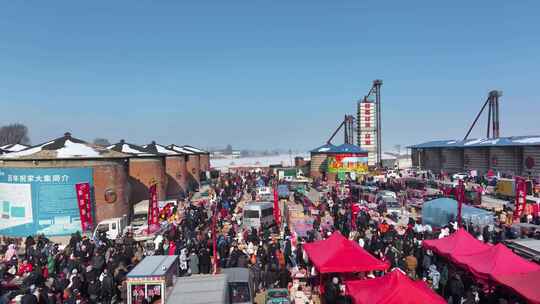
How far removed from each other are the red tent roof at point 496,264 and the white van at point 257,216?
11.5 meters

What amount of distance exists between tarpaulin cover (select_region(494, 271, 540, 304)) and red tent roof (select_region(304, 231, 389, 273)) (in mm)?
3226

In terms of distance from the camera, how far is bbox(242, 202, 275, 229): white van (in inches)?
834

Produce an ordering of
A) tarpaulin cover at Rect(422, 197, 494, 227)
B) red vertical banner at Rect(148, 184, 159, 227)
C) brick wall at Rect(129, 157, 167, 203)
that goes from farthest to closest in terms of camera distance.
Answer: brick wall at Rect(129, 157, 167, 203)
red vertical banner at Rect(148, 184, 159, 227)
tarpaulin cover at Rect(422, 197, 494, 227)

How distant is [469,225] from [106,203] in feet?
69.2

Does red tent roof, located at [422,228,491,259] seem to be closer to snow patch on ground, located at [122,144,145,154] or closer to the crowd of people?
the crowd of people

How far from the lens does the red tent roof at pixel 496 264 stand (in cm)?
1052

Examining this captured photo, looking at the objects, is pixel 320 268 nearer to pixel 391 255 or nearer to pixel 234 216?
pixel 391 255

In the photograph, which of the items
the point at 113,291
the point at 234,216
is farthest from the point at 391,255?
the point at 234,216

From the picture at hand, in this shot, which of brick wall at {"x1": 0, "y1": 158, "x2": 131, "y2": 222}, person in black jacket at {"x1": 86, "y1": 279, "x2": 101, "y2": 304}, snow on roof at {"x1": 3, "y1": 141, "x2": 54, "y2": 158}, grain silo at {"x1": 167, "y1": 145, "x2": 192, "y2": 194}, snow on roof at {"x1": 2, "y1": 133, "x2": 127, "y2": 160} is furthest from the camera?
grain silo at {"x1": 167, "y1": 145, "x2": 192, "y2": 194}

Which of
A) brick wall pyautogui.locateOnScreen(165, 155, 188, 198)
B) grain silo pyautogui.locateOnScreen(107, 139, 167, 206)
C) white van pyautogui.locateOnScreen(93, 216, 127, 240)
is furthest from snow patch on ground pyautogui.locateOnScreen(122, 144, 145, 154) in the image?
white van pyautogui.locateOnScreen(93, 216, 127, 240)

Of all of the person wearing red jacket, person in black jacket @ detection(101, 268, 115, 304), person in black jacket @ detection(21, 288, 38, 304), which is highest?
person in black jacket @ detection(21, 288, 38, 304)

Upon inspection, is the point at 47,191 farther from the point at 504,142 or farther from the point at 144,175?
the point at 504,142

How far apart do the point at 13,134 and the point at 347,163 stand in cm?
10916

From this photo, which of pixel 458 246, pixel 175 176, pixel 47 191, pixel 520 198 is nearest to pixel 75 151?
pixel 47 191
